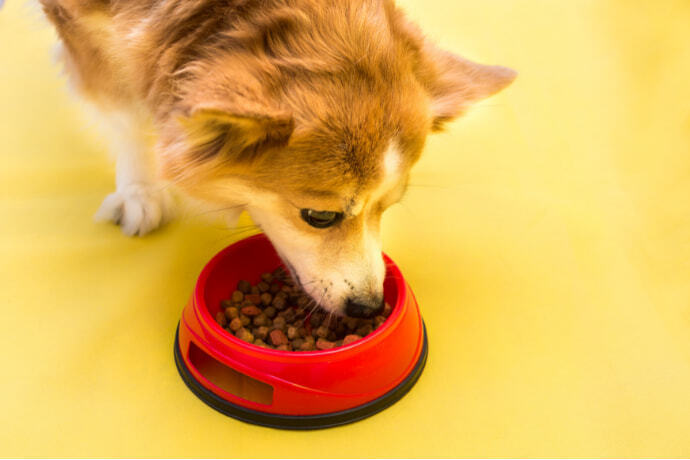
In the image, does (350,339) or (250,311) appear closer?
(350,339)

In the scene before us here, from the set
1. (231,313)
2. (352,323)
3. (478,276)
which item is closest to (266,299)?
(231,313)

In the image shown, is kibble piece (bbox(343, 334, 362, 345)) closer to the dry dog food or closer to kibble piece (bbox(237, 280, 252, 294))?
the dry dog food

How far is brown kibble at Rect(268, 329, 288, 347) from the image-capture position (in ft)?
5.31

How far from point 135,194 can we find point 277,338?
29.9 inches

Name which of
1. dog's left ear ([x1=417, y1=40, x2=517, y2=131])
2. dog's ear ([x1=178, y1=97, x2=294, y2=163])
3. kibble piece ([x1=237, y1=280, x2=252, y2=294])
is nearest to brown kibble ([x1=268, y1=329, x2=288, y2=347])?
kibble piece ([x1=237, y1=280, x2=252, y2=294])

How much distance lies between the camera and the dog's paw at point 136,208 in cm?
203

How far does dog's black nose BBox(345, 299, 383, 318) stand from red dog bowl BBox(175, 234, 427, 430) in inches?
2.2

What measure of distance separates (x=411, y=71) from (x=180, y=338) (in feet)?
2.87

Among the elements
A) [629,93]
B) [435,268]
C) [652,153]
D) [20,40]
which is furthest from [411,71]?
[20,40]

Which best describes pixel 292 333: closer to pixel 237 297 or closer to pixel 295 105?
pixel 237 297

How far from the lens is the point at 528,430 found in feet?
5.05

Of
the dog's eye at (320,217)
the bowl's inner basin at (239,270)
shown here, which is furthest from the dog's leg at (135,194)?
the dog's eye at (320,217)

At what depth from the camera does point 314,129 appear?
4.28ft

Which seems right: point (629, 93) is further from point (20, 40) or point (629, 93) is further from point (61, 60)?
Result: point (20, 40)
